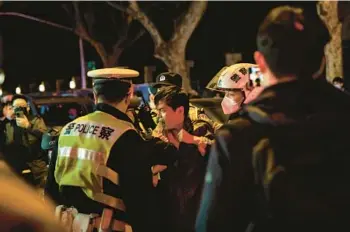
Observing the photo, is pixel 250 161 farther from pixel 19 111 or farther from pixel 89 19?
pixel 89 19

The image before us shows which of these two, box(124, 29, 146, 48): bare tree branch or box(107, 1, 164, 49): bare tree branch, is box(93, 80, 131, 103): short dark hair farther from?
box(124, 29, 146, 48): bare tree branch

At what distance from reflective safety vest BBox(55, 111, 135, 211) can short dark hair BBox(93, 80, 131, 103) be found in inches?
4.2

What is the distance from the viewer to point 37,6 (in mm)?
35469

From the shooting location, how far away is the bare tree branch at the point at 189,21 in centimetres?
1762

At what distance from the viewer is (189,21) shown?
17.7m

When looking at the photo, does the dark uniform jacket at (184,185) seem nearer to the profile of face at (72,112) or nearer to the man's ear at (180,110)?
the man's ear at (180,110)

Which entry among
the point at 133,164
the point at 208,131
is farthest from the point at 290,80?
the point at 208,131

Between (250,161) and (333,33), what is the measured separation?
1275 cm

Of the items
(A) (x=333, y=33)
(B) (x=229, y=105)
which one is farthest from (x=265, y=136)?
(A) (x=333, y=33)

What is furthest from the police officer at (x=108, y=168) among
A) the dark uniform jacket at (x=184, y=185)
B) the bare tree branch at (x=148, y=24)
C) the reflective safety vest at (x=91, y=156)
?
the bare tree branch at (x=148, y=24)

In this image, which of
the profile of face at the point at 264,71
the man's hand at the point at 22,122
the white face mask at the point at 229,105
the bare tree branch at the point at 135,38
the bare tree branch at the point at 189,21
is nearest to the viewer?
the profile of face at the point at 264,71

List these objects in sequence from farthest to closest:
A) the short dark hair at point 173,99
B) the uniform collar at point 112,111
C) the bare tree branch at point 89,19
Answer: the bare tree branch at point 89,19
the short dark hair at point 173,99
the uniform collar at point 112,111

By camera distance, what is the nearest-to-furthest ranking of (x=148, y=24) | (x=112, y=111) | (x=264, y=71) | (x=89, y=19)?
(x=264, y=71), (x=112, y=111), (x=148, y=24), (x=89, y=19)

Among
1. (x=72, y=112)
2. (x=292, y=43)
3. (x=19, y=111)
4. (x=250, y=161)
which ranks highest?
(x=292, y=43)
